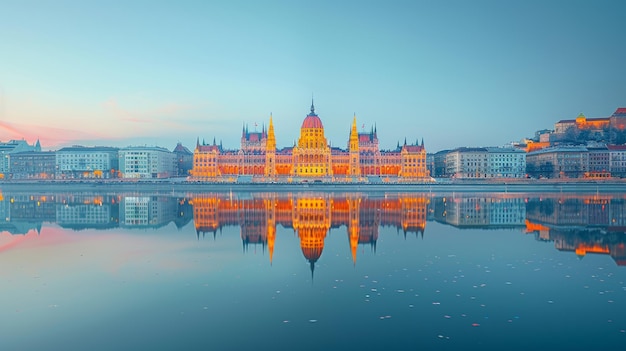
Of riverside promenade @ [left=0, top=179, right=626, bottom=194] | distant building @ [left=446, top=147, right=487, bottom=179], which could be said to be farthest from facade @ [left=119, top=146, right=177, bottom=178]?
distant building @ [left=446, top=147, right=487, bottom=179]

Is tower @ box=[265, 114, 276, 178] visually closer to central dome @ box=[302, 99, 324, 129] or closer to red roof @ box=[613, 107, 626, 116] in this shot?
central dome @ box=[302, 99, 324, 129]

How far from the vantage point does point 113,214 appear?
140 feet

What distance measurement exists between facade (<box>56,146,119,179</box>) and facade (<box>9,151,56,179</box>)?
279cm

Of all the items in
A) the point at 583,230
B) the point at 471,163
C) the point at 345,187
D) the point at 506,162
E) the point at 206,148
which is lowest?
the point at 583,230

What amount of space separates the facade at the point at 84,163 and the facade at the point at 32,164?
2.79m

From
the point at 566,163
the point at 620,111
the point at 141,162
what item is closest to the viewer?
the point at 566,163

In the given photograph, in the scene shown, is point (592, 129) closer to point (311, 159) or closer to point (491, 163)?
point (491, 163)

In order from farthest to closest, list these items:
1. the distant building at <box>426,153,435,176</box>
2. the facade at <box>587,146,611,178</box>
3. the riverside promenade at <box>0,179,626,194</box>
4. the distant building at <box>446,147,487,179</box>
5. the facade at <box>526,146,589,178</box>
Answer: the distant building at <box>426,153,435,176</box> < the distant building at <box>446,147,487,179</box> < the facade at <box>587,146,611,178</box> < the facade at <box>526,146,589,178</box> < the riverside promenade at <box>0,179,626,194</box>

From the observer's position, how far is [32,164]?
151 m

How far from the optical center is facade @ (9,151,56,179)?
150000 mm

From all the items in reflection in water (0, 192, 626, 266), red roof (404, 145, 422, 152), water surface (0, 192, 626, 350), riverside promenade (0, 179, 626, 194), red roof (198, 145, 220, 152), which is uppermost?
→ red roof (198, 145, 220, 152)

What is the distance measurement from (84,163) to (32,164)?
53.0 ft

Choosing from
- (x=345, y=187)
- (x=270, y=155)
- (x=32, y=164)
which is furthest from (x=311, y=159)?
(x=32, y=164)

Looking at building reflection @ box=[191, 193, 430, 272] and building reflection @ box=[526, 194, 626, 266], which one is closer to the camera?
building reflection @ box=[526, 194, 626, 266]
